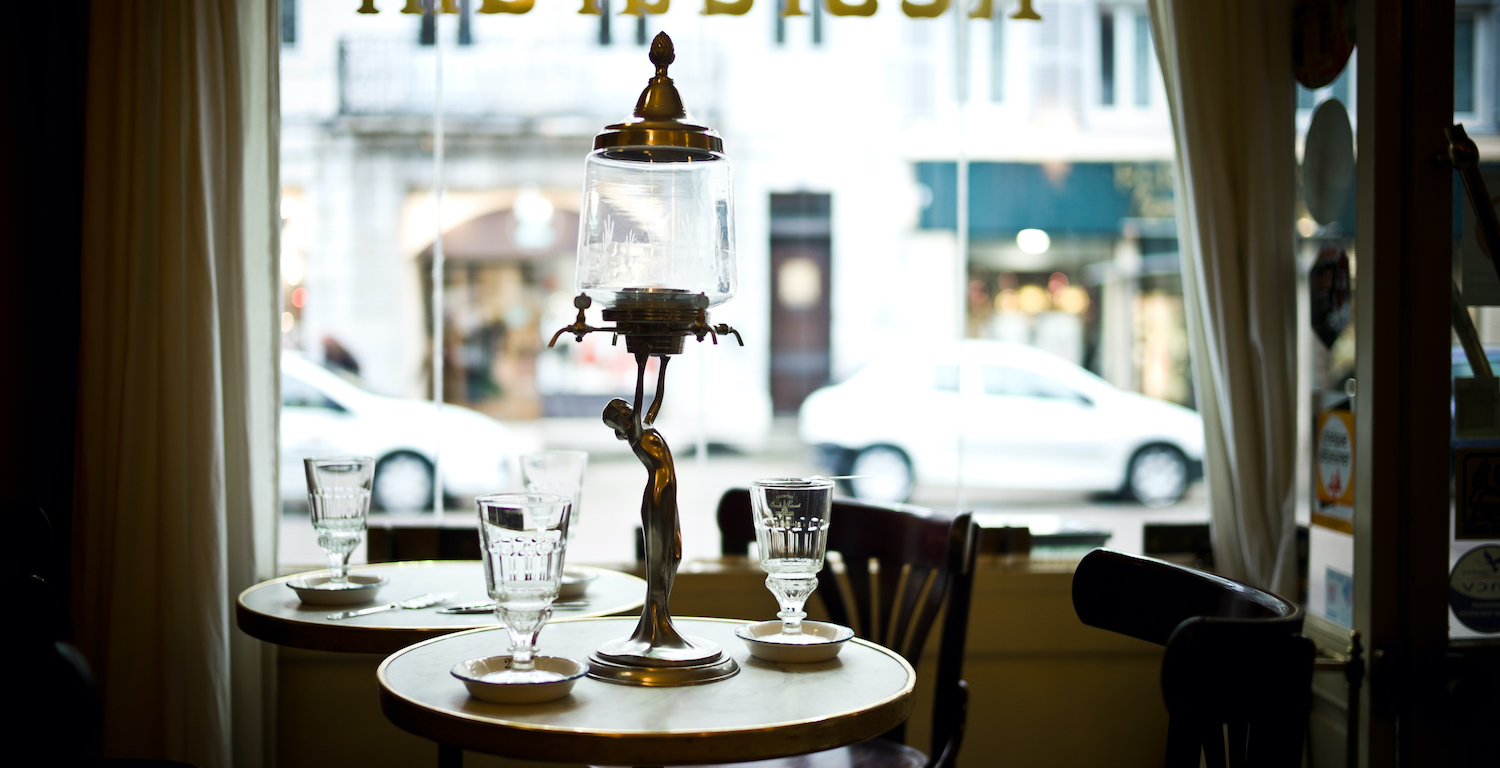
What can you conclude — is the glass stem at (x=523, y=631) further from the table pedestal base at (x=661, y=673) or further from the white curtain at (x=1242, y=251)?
the white curtain at (x=1242, y=251)

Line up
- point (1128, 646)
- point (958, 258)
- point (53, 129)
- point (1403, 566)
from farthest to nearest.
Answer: point (958, 258) < point (1128, 646) < point (53, 129) < point (1403, 566)

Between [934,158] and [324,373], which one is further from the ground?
[934,158]

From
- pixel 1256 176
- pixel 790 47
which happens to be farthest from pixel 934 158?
pixel 1256 176

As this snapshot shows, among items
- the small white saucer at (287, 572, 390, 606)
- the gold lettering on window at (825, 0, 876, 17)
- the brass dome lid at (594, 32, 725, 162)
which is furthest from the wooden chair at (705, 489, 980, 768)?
the gold lettering on window at (825, 0, 876, 17)

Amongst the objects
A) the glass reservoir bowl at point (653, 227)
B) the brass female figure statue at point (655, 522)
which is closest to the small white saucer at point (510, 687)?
the brass female figure statue at point (655, 522)

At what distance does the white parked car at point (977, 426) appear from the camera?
9.61 ft

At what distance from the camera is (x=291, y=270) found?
2.86m

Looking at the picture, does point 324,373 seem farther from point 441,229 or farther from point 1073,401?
point 1073,401

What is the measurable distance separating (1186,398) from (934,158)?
3.12 ft

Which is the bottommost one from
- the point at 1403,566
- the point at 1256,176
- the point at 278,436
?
the point at 1403,566

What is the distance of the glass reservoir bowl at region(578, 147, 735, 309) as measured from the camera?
1518mm

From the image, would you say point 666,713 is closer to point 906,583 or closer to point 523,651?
point 523,651

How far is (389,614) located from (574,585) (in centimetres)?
34

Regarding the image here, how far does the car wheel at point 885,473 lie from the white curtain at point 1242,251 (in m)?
0.74
